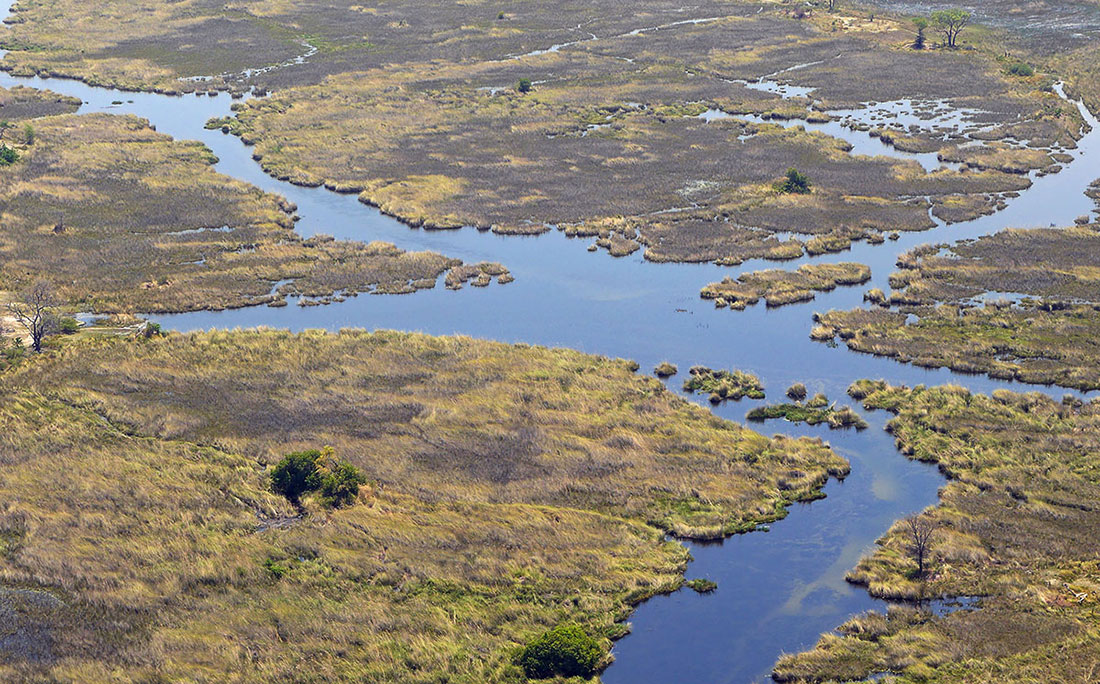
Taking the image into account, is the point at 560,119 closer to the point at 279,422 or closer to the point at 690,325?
the point at 690,325

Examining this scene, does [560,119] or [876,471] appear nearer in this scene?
[876,471]

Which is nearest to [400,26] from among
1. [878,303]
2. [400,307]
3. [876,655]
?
[400,307]

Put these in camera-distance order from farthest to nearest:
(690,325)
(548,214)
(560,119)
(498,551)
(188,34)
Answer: (188,34)
(560,119)
(548,214)
(690,325)
(498,551)

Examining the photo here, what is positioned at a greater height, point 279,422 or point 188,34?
point 188,34

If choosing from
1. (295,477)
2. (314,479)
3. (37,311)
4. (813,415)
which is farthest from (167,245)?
(813,415)

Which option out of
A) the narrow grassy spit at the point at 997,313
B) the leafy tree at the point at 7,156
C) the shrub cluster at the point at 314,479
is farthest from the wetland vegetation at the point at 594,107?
the shrub cluster at the point at 314,479

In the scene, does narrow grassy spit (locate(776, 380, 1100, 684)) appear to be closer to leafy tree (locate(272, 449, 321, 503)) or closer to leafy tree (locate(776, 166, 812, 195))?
leafy tree (locate(272, 449, 321, 503))

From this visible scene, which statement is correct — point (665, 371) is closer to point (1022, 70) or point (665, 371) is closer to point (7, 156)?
point (7, 156)
